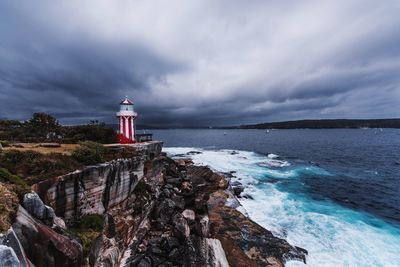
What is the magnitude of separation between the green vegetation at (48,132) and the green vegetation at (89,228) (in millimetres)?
10645

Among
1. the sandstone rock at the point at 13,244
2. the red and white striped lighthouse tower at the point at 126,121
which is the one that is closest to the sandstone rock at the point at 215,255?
the sandstone rock at the point at 13,244

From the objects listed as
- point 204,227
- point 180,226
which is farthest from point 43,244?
point 204,227

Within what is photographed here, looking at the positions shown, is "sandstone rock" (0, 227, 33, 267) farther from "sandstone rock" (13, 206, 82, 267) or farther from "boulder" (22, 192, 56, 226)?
"boulder" (22, 192, 56, 226)

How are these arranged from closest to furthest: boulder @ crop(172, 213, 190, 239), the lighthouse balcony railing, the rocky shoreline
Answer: the rocky shoreline
boulder @ crop(172, 213, 190, 239)
the lighthouse balcony railing

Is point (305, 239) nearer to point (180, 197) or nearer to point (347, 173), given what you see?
point (180, 197)

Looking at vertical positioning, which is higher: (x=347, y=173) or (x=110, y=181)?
(x=110, y=181)

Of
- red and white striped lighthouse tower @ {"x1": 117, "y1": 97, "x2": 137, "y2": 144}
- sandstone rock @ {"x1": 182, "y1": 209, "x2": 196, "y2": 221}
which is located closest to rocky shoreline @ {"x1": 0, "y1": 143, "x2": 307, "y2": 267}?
sandstone rock @ {"x1": 182, "y1": 209, "x2": 196, "y2": 221}

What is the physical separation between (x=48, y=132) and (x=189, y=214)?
17276mm

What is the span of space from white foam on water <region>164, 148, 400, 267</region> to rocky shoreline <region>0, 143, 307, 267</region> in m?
1.82

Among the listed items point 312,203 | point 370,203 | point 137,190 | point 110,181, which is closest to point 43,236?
point 110,181

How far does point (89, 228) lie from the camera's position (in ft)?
36.7

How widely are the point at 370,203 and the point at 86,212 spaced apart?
29735 millimetres

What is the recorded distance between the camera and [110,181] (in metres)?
14.1

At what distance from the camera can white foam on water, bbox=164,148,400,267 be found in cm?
1390
